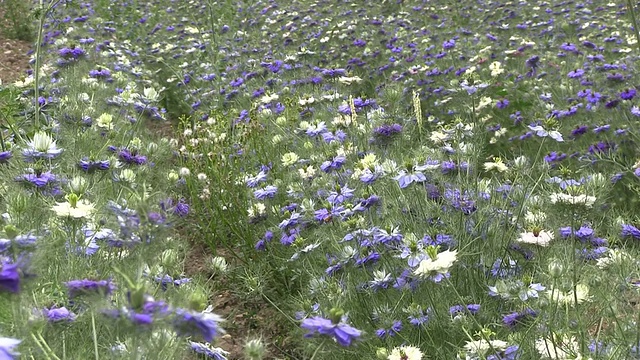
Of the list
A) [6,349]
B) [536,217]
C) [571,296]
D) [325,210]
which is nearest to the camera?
[6,349]

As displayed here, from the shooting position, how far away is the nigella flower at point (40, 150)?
2.03 metres

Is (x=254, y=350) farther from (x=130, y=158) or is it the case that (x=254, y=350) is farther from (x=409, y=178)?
(x=130, y=158)

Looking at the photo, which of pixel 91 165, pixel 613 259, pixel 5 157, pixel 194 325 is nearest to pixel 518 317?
pixel 613 259

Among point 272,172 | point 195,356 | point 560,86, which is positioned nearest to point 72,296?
point 195,356

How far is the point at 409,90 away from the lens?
5094mm

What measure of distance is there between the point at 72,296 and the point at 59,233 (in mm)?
617

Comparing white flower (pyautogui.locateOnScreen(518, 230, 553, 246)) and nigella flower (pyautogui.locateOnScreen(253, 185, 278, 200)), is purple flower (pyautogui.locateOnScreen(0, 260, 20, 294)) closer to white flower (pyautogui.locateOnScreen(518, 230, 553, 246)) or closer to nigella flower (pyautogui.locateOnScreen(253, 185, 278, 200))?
white flower (pyautogui.locateOnScreen(518, 230, 553, 246))

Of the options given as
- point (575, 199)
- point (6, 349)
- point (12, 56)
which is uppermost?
point (6, 349)

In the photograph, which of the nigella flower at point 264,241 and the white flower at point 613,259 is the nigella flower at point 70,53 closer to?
the nigella flower at point 264,241

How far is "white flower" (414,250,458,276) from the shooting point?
4.90ft

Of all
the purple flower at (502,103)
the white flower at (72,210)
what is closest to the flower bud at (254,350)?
the white flower at (72,210)

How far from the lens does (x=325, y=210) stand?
2252 mm

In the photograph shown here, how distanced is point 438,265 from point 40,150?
1.36 meters

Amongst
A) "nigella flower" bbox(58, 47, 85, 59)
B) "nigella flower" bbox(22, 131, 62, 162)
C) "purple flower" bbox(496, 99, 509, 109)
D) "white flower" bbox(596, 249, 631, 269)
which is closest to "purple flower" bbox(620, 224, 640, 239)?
"white flower" bbox(596, 249, 631, 269)
